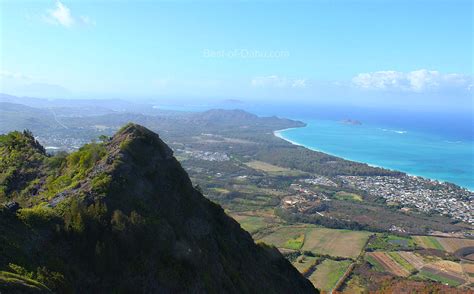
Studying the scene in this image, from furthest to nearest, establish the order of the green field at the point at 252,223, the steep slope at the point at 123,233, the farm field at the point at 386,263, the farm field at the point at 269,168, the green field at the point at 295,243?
the farm field at the point at 269,168
the green field at the point at 252,223
the green field at the point at 295,243
the farm field at the point at 386,263
the steep slope at the point at 123,233

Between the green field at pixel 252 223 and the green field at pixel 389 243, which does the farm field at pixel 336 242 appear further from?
the green field at pixel 252 223

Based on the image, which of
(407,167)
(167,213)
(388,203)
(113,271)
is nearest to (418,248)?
(388,203)

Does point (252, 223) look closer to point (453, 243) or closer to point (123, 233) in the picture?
point (453, 243)

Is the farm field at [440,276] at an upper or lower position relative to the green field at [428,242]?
upper

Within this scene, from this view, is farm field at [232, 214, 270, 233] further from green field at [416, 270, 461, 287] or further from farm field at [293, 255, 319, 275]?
green field at [416, 270, 461, 287]

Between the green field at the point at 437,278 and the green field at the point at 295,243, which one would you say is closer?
the green field at the point at 437,278

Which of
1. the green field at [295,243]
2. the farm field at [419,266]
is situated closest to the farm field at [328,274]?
the farm field at [419,266]

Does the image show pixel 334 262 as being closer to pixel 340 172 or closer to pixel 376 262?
pixel 376 262
